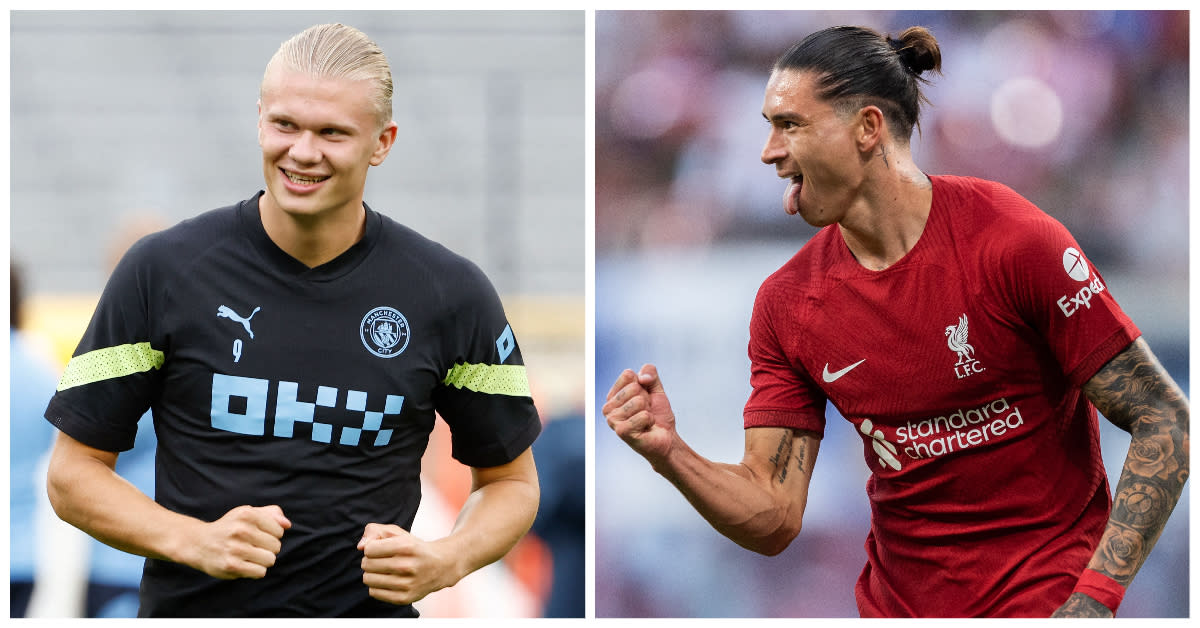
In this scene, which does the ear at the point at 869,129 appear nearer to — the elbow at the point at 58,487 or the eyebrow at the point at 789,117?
the eyebrow at the point at 789,117

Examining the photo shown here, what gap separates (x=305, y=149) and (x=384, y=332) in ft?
1.55

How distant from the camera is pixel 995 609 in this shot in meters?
2.73

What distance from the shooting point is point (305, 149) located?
2418 mm

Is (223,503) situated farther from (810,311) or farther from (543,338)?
(543,338)

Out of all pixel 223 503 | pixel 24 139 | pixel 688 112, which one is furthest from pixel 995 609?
pixel 24 139

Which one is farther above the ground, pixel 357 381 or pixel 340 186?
pixel 340 186

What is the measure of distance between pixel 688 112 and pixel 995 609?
3.38 m

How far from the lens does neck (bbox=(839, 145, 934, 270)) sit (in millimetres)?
2836

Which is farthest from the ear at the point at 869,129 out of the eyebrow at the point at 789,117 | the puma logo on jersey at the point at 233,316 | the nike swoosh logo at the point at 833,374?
the puma logo on jersey at the point at 233,316

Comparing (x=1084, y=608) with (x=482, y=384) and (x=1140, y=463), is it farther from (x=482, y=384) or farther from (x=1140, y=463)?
(x=482, y=384)

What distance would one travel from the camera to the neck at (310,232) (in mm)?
2502

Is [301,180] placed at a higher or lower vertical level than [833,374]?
higher

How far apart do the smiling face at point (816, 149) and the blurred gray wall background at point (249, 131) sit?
192 centimetres

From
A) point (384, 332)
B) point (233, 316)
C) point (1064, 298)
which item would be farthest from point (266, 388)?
point (1064, 298)
